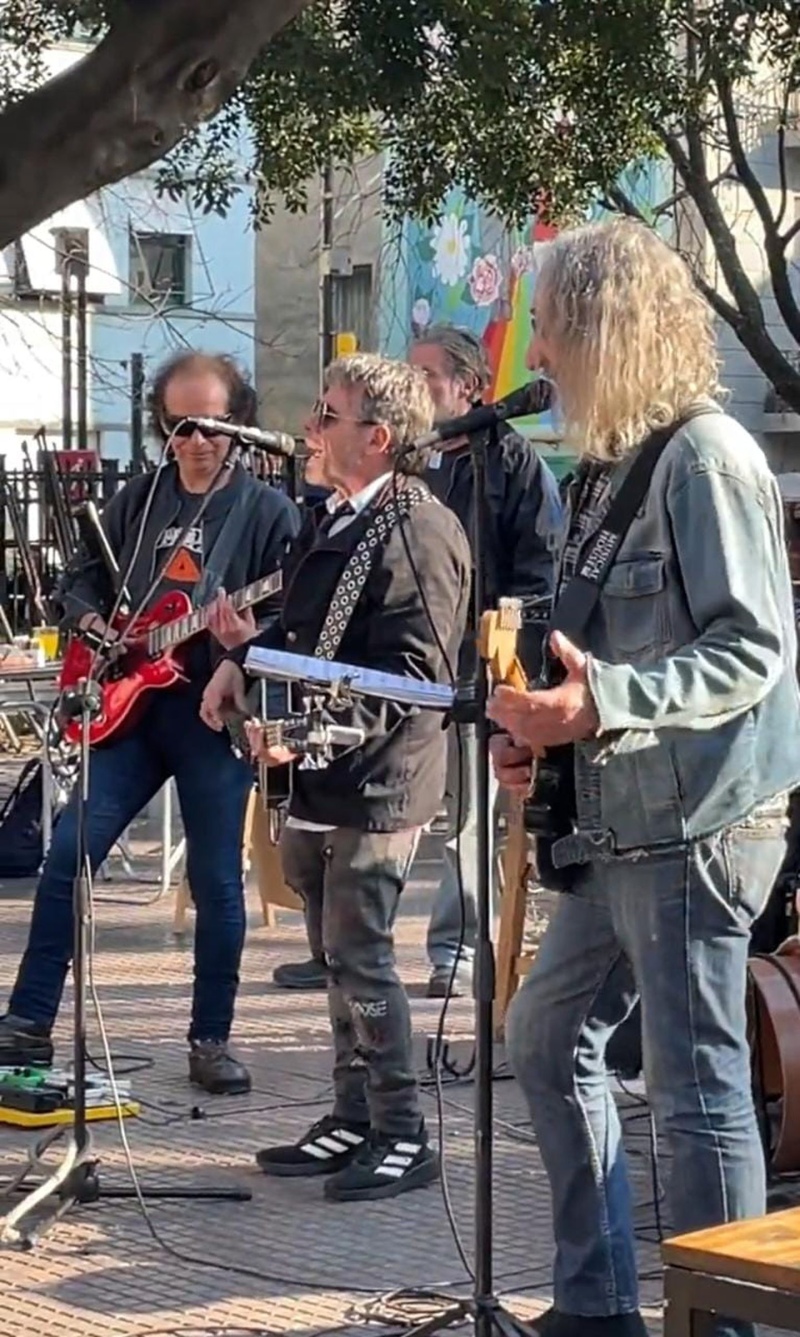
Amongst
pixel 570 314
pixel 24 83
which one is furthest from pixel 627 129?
pixel 570 314

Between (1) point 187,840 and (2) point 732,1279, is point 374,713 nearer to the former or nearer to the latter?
(1) point 187,840

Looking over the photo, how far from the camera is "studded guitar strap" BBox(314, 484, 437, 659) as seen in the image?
17.2 ft

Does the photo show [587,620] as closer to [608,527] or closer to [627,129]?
[608,527]

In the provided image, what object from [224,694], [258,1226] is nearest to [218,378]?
[224,694]

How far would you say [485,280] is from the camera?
24.9 meters

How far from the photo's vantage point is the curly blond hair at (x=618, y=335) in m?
3.71

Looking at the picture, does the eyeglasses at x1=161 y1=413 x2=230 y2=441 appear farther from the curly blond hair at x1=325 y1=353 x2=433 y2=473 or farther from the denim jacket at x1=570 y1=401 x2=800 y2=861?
the denim jacket at x1=570 y1=401 x2=800 y2=861

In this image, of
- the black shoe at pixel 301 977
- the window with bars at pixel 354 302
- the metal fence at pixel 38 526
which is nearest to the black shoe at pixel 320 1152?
the black shoe at pixel 301 977

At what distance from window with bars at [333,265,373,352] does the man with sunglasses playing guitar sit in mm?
23606

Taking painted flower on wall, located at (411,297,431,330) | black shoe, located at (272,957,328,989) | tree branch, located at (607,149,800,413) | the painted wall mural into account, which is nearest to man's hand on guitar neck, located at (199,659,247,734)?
black shoe, located at (272,957,328,989)

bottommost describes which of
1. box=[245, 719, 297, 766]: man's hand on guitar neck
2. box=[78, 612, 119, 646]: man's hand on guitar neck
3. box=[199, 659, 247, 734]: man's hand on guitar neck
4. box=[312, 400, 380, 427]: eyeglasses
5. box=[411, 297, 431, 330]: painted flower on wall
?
box=[245, 719, 297, 766]: man's hand on guitar neck

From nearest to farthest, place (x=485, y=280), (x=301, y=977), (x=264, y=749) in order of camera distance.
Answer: (x=264, y=749) → (x=301, y=977) → (x=485, y=280)

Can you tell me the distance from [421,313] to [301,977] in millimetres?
19389

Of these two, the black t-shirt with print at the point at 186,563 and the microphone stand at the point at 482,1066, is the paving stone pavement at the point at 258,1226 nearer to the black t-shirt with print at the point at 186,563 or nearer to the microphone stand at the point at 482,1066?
the microphone stand at the point at 482,1066
